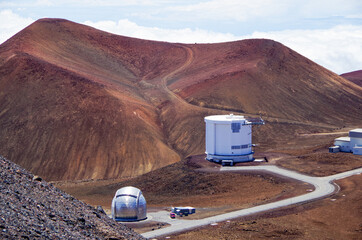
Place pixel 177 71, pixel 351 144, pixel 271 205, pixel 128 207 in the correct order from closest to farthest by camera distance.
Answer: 1. pixel 128 207
2. pixel 271 205
3. pixel 351 144
4. pixel 177 71

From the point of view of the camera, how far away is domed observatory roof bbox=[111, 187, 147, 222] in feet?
128

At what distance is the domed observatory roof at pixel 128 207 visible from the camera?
128 ft

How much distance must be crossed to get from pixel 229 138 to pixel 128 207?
74.9ft

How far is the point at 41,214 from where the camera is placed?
2155 cm

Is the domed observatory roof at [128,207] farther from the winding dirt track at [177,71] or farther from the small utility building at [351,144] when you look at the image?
the winding dirt track at [177,71]

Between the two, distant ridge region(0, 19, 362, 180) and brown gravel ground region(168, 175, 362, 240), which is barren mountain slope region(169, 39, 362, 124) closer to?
distant ridge region(0, 19, 362, 180)

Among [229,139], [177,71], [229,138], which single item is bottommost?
[229,139]

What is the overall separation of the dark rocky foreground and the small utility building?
136ft

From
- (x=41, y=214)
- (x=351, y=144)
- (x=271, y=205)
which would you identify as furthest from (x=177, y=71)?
(x=41, y=214)

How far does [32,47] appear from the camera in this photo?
11112cm

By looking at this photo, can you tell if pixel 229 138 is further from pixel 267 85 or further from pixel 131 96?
pixel 131 96

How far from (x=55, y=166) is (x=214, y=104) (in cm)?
3166

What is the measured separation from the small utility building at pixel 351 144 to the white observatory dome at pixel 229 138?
10.2 metres

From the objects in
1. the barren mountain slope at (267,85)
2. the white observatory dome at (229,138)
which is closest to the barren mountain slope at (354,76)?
the barren mountain slope at (267,85)
